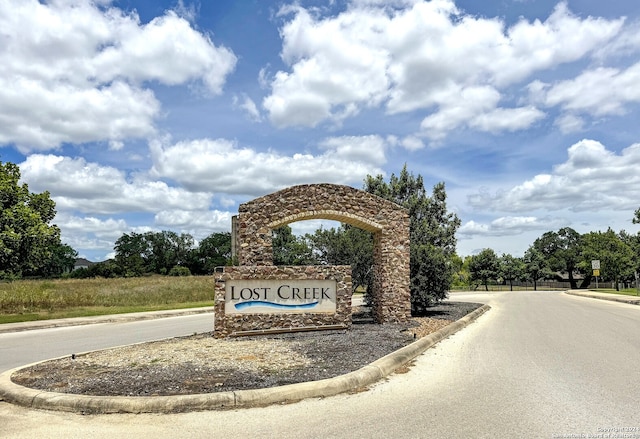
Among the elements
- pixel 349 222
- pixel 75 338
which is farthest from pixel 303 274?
pixel 75 338

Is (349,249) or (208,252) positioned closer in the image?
(349,249)

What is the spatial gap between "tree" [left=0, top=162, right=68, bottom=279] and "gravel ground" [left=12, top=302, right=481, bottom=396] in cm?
1458

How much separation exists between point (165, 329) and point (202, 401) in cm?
1079

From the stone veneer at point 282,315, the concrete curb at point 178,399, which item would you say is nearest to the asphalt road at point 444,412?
the concrete curb at point 178,399

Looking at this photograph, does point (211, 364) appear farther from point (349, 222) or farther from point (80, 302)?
point (80, 302)

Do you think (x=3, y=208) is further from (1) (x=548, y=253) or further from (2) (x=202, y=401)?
(1) (x=548, y=253)

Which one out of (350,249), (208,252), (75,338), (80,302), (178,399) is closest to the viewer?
(178,399)

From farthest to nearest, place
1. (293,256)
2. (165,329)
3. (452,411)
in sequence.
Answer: (293,256) → (165,329) → (452,411)

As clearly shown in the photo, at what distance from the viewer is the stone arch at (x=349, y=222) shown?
1338 cm

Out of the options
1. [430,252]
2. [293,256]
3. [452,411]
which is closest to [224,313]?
[452,411]

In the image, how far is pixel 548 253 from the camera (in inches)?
4085

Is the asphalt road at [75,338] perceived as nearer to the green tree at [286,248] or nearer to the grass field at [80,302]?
the grass field at [80,302]

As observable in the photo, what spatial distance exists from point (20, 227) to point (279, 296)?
1651cm

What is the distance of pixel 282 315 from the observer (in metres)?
12.7
